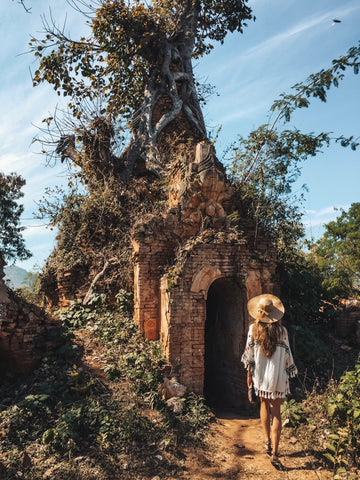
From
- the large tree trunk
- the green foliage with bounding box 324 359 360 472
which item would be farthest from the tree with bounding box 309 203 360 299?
the green foliage with bounding box 324 359 360 472

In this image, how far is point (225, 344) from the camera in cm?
786

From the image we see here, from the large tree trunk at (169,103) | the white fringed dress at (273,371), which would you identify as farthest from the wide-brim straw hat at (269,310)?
the large tree trunk at (169,103)

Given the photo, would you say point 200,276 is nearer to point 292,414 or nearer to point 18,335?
point 292,414

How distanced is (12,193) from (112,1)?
8.86 meters

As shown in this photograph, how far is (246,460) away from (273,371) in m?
1.45

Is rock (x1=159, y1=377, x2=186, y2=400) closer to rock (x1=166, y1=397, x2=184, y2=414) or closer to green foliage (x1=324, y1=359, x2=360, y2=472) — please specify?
rock (x1=166, y1=397, x2=184, y2=414)

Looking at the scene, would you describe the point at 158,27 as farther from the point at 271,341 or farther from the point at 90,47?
the point at 271,341

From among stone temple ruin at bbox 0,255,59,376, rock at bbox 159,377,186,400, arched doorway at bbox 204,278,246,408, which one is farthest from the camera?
arched doorway at bbox 204,278,246,408

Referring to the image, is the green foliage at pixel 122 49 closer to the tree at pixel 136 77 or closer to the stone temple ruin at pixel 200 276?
the tree at pixel 136 77

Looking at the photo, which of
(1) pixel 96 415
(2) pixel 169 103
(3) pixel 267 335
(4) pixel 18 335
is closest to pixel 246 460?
(3) pixel 267 335

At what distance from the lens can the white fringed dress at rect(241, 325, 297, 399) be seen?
14.1 feet

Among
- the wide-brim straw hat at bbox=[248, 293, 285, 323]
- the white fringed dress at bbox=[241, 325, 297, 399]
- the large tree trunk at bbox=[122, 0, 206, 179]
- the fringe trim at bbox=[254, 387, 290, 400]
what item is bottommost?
the fringe trim at bbox=[254, 387, 290, 400]

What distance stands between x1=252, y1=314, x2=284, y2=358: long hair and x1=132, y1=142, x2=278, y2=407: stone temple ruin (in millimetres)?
2364

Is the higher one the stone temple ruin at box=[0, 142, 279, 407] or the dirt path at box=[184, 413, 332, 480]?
the stone temple ruin at box=[0, 142, 279, 407]
